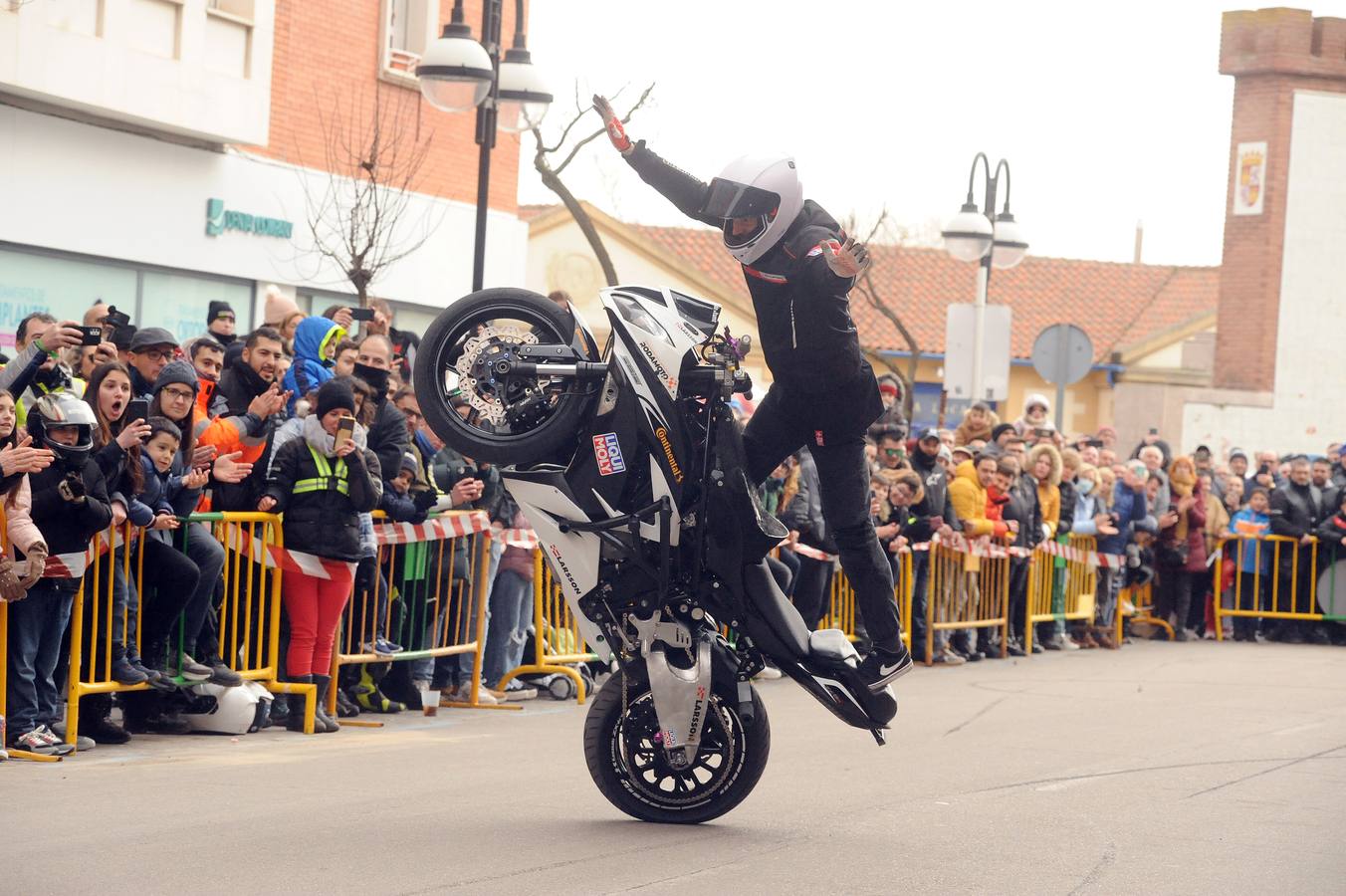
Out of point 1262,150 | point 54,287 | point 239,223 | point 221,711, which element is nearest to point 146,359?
point 221,711

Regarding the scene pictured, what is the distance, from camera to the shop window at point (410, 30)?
25594 millimetres

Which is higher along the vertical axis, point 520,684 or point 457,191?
point 457,191

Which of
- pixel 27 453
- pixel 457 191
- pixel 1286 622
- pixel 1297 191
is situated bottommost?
pixel 1286 622

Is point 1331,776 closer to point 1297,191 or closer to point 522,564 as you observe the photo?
point 522,564

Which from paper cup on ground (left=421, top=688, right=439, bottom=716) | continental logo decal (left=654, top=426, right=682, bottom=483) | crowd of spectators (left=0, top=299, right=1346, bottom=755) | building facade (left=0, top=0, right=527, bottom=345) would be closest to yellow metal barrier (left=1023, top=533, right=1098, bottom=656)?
crowd of spectators (left=0, top=299, right=1346, bottom=755)

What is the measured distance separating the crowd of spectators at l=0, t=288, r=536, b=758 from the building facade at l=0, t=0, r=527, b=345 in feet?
23.8

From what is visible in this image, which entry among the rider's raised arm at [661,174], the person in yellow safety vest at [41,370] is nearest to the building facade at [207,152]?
the person in yellow safety vest at [41,370]

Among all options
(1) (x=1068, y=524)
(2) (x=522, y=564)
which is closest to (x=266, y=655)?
(2) (x=522, y=564)

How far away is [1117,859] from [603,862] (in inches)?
75.2

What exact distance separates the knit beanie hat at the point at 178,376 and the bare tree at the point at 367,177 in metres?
11.6

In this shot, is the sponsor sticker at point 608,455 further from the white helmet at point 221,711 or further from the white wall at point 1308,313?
the white wall at point 1308,313

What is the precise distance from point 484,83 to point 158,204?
308 inches

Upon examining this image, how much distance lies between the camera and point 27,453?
8664mm

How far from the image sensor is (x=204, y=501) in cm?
1088
